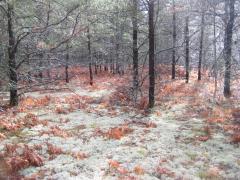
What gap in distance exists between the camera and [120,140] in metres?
13.2

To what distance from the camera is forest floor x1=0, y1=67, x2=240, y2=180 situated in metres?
10.2

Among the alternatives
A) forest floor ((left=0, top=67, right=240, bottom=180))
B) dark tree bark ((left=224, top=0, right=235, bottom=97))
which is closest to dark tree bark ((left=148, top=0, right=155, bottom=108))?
forest floor ((left=0, top=67, right=240, bottom=180))

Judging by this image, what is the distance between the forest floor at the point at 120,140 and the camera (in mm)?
10188

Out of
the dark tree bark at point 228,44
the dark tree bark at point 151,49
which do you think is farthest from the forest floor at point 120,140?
the dark tree bark at point 228,44

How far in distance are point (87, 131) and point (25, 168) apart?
448 centimetres

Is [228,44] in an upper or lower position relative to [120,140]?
upper

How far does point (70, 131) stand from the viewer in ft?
47.4

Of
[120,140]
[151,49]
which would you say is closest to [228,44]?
[151,49]

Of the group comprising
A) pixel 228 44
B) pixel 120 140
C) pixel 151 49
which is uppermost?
pixel 228 44

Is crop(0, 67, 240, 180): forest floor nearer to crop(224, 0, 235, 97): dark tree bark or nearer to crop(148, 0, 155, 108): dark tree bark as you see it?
crop(148, 0, 155, 108): dark tree bark

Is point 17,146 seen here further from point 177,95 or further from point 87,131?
point 177,95

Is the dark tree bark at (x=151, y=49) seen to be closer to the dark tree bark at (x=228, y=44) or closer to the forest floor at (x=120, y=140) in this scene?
the forest floor at (x=120, y=140)

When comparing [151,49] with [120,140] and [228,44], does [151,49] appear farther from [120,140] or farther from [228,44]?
[120,140]

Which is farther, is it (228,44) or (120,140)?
(228,44)
